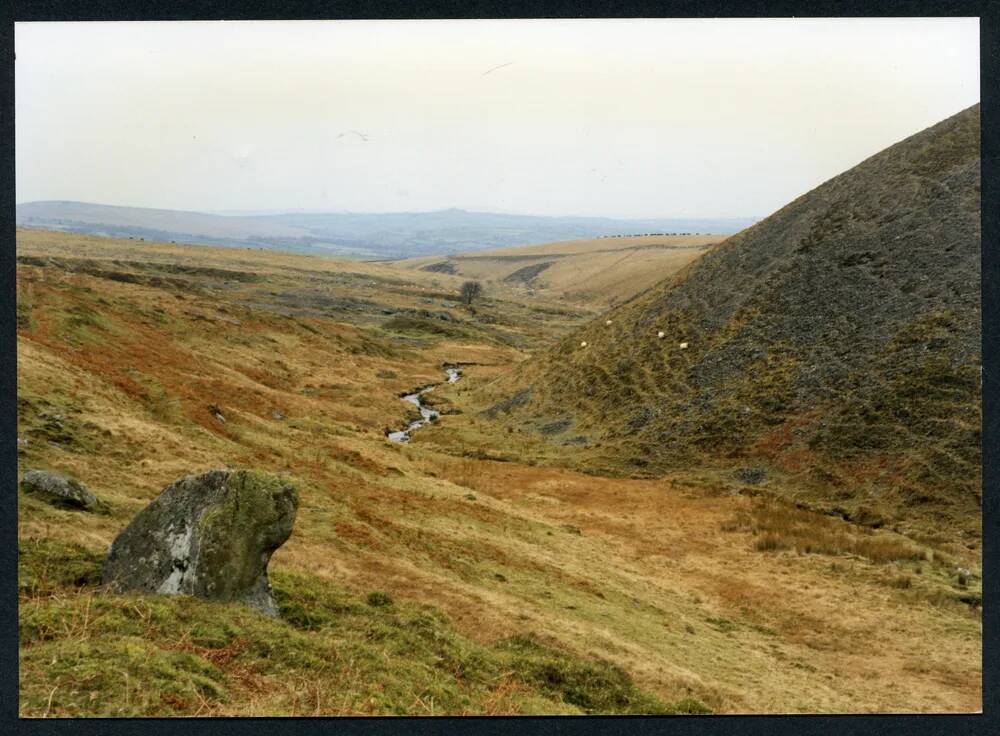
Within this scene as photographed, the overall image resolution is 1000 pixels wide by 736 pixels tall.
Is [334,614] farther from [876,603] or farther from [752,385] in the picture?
[752,385]

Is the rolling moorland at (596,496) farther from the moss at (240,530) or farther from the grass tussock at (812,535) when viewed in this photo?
the moss at (240,530)

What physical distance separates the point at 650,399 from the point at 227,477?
36.4m

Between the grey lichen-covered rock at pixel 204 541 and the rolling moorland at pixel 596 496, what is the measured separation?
1.43 feet

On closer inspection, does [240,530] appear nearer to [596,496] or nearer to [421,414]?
[596,496]

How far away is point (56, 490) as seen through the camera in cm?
1603

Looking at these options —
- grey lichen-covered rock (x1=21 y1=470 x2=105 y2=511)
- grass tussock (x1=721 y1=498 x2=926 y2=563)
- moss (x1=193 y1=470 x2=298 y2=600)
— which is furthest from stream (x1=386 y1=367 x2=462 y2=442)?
moss (x1=193 y1=470 x2=298 y2=600)

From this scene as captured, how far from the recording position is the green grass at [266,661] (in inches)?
403

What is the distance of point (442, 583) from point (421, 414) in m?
40.9

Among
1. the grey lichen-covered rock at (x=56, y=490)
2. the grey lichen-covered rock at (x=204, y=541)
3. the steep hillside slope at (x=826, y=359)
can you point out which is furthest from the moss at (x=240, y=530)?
the steep hillside slope at (x=826, y=359)

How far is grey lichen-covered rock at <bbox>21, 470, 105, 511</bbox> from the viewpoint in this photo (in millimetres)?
15867

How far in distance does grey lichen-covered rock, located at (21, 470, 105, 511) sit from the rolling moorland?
A: 25.2 inches

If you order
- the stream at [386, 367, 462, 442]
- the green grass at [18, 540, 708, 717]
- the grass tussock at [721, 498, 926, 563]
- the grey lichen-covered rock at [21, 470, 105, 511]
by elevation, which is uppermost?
the grey lichen-covered rock at [21, 470, 105, 511]

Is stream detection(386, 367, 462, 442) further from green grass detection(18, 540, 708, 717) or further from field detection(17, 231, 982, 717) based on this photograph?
green grass detection(18, 540, 708, 717)

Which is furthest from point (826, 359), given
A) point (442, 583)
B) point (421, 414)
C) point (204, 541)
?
point (204, 541)
